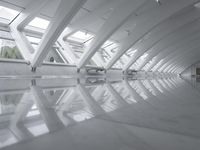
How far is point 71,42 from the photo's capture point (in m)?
23.9

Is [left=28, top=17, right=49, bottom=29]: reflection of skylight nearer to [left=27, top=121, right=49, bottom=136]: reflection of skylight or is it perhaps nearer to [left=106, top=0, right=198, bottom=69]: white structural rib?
[left=106, top=0, right=198, bottom=69]: white structural rib

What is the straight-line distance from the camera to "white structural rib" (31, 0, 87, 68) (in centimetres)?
1169

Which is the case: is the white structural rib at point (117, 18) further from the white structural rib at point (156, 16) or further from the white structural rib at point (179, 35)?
the white structural rib at point (179, 35)

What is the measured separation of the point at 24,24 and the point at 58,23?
508 centimetres

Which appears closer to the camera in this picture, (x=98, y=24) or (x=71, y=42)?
(x=98, y=24)

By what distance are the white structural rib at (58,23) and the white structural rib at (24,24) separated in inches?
54.8

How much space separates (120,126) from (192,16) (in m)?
20.9

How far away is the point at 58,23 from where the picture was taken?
41.8ft

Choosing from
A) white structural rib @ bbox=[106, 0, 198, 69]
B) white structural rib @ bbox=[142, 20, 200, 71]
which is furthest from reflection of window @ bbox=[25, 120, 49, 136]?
white structural rib @ bbox=[142, 20, 200, 71]

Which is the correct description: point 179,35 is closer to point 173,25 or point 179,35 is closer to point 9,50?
point 173,25

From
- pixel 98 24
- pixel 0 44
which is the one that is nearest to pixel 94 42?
pixel 98 24

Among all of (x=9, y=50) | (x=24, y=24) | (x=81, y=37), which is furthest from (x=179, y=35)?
(x=9, y=50)

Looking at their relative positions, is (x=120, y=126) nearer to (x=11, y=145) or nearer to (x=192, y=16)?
(x=11, y=145)

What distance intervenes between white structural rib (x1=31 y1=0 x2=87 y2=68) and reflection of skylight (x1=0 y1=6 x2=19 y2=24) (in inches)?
184
